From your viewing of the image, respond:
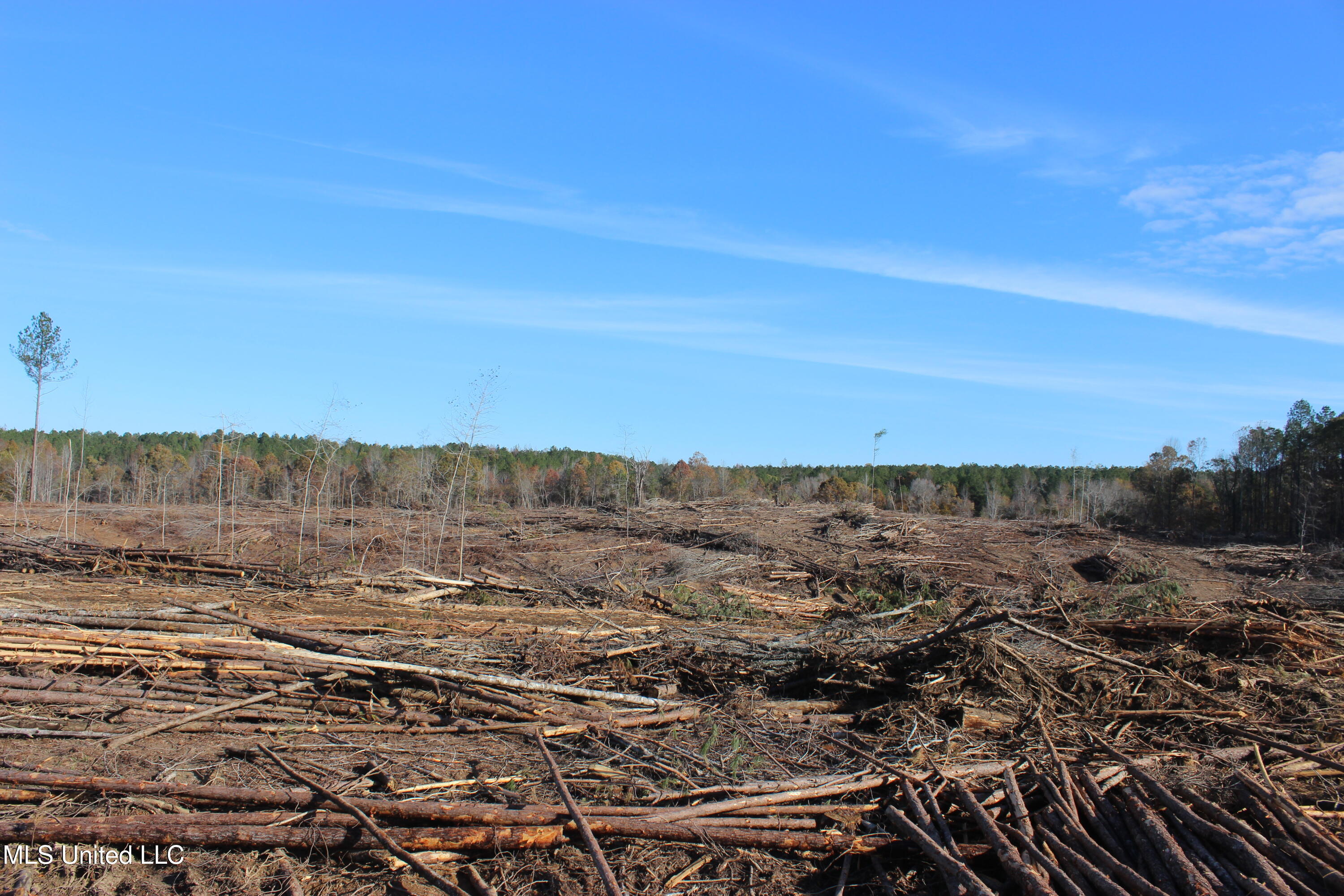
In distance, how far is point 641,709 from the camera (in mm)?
6754

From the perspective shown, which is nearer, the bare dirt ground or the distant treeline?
the bare dirt ground

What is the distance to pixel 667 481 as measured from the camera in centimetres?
5959

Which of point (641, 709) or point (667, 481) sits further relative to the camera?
point (667, 481)

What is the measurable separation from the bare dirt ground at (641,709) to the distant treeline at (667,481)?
33.0 feet

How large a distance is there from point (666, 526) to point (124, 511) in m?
24.3

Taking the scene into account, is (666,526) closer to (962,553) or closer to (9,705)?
(962,553)

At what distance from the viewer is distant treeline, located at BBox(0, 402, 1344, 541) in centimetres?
2698

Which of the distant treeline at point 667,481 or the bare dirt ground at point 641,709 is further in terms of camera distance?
the distant treeline at point 667,481

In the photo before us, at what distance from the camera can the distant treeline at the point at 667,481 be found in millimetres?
26984

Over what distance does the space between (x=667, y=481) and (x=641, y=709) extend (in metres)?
52.8

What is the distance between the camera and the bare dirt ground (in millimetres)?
4277

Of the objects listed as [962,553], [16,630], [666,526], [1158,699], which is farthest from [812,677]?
[666,526]

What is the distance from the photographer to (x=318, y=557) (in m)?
16.2

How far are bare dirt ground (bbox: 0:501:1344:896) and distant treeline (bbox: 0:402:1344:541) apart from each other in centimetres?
1005
